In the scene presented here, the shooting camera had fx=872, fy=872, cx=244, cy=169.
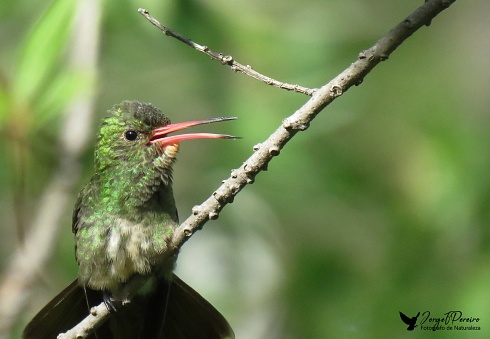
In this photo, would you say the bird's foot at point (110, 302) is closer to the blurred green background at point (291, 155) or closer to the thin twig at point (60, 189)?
the blurred green background at point (291, 155)

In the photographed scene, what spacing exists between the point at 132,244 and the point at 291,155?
2522mm

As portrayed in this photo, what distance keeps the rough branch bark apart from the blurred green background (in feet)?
3.54

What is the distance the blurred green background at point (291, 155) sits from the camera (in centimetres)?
566

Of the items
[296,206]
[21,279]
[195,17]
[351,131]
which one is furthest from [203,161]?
[21,279]

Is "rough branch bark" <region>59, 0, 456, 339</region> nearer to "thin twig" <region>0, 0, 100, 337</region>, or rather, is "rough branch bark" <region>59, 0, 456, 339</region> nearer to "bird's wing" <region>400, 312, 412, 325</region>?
"thin twig" <region>0, 0, 100, 337</region>

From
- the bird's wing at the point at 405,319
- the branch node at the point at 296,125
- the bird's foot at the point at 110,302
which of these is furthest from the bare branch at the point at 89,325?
the bird's wing at the point at 405,319

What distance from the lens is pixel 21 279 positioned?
5.46m

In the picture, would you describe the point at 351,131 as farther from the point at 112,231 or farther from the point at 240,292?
the point at 112,231

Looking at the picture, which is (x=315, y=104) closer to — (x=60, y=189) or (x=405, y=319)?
(x=405, y=319)

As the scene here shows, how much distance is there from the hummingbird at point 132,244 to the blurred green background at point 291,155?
28 centimetres

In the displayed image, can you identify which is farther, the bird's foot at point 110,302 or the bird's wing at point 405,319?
the bird's wing at point 405,319

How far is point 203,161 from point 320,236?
4.30 ft

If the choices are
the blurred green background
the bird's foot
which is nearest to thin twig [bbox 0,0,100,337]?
the blurred green background

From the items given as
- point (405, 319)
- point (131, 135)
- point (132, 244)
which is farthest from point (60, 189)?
point (405, 319)
